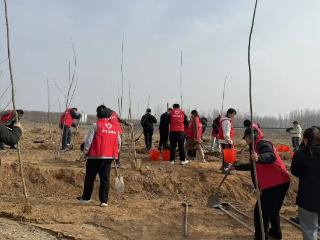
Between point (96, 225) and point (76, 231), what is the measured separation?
474 mm

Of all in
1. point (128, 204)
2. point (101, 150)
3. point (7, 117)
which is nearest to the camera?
point (101, 150)

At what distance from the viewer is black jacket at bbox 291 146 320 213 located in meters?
5.15

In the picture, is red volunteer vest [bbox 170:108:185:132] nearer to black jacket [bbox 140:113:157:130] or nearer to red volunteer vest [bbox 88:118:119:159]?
black jacket [bbox 140:113:157:130]

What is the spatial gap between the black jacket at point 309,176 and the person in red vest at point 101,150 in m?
3.20

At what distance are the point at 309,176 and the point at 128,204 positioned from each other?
3611mm

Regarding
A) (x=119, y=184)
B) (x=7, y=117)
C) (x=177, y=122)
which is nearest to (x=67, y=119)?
(x=7, y=117)

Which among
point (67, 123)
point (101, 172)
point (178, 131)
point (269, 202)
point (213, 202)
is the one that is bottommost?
point (213, 202)

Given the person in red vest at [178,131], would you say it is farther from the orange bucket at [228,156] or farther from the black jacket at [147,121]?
the black jacket at [147,121]

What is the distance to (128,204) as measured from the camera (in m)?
7.91

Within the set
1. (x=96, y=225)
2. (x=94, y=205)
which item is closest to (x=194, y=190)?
(x=94, y=205)

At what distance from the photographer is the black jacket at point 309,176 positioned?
5.15 meters

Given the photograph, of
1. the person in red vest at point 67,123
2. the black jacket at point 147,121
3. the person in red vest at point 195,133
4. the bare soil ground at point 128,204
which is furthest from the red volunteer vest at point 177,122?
the person in red vest at point 67,123

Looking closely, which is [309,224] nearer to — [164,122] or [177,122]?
[177,122]

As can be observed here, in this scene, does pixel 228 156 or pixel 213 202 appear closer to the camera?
pixel 213 202
